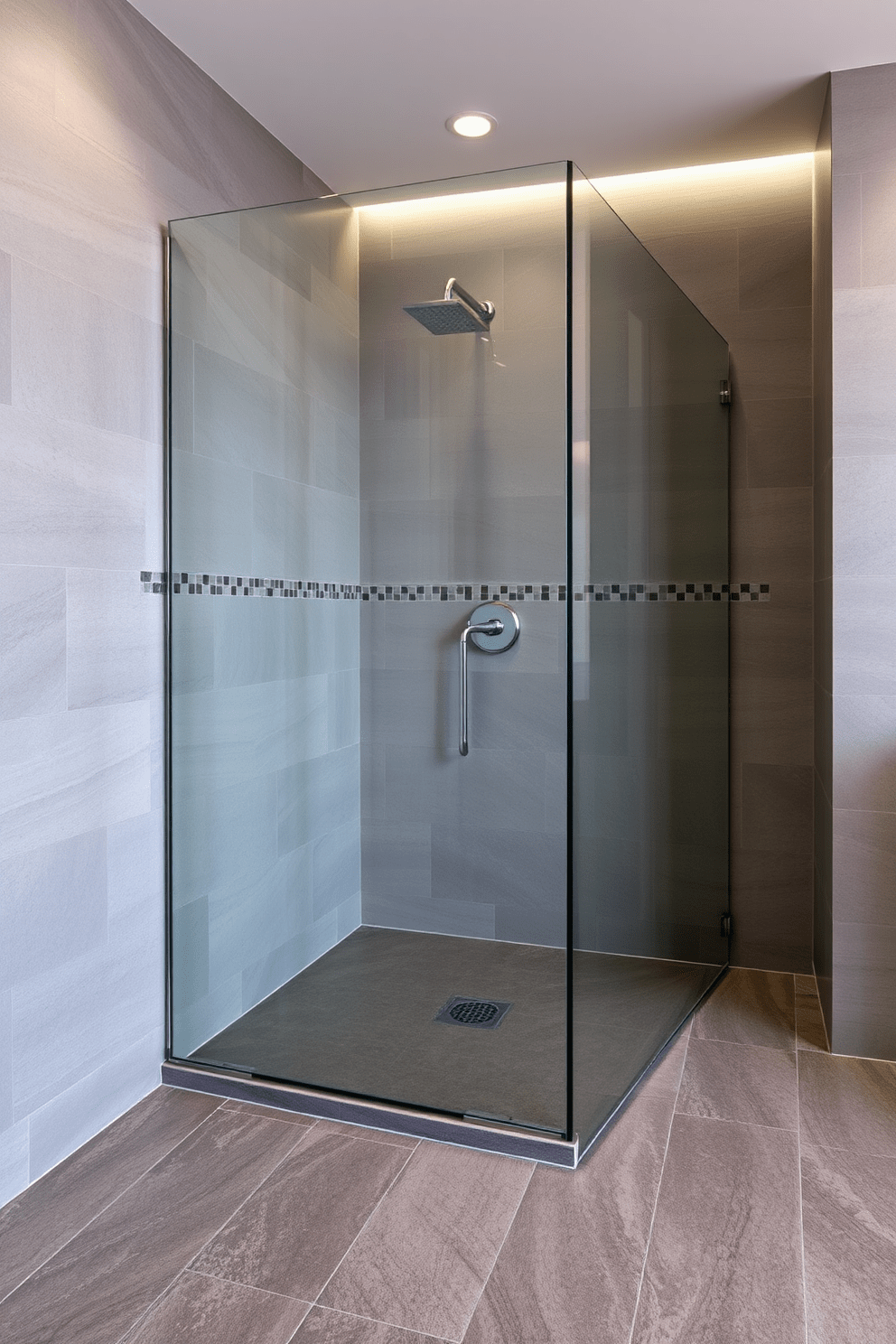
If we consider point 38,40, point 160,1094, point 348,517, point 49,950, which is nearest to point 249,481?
point 348,517

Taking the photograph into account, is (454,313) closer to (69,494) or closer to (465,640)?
(465,640)

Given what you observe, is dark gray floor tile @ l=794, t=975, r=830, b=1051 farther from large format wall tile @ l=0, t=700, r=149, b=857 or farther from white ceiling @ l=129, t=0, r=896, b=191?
white ceiling @ l=129, t=0, r=896, b=191

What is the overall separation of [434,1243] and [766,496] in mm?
2308

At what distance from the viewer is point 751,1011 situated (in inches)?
111

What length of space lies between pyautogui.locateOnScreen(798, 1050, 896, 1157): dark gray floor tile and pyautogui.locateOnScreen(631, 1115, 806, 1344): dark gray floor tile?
0.10 metres

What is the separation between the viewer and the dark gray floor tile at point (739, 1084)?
7.37 ft

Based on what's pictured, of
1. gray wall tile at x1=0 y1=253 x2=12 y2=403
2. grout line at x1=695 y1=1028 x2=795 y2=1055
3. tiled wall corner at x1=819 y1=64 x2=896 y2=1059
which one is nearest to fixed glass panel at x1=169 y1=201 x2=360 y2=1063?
gray wall tile at x1=0 y1=253 x2=12 y2=403

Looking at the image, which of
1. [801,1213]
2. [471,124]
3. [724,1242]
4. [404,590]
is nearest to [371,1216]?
[724,1242]

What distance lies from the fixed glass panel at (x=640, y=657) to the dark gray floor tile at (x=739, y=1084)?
4.6 inches

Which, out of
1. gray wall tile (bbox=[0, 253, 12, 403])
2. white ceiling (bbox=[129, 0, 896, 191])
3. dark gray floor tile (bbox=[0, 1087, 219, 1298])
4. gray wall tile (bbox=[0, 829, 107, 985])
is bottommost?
dark gray floor tile (bbox=[0, 1087, 219, 1298])

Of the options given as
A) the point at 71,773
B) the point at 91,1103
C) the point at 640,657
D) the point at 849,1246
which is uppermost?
the point at 640,657

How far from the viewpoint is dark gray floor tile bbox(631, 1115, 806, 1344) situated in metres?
1.59

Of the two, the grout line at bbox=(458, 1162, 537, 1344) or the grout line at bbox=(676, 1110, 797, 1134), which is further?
the grout line at bbox=(676, 1110, 797, 1134)

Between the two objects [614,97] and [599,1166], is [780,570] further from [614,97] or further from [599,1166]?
[599,1166]
